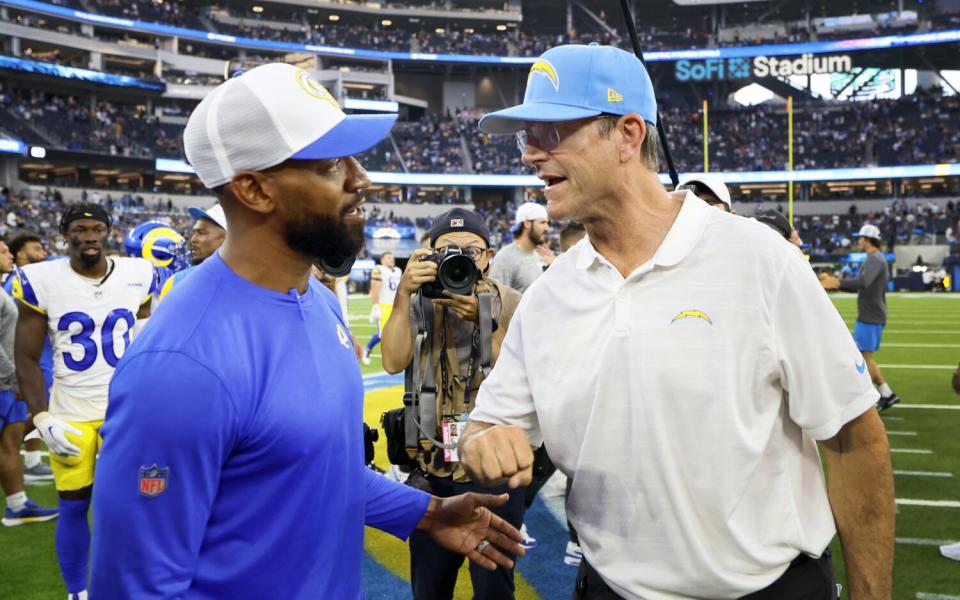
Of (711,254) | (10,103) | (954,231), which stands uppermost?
(10,103)

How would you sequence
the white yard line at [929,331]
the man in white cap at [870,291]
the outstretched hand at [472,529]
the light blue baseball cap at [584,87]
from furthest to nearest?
the white yard line at [929,331], the man in white cap at [870,291], the outstretched hand at [472,529], the light blue baseball cap at [584,87]

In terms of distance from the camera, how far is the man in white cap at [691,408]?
184 centimetres

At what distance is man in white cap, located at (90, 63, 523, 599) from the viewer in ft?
5.15

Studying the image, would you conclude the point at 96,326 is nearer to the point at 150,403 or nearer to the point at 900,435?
the point at 150,403

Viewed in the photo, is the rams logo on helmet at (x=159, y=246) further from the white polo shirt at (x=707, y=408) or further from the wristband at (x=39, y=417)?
the white polo shirt at (x=707, y=408)

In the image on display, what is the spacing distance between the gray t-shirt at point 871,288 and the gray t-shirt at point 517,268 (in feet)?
17.2

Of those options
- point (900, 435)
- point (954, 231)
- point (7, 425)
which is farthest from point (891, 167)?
point (7, 425)

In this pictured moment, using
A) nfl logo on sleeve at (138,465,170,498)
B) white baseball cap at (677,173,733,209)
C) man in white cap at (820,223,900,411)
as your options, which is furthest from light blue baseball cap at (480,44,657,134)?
man in white cap at (820,223,900,411)

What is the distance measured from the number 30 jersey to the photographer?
7.24 feet

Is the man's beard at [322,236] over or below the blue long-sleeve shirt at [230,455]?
over

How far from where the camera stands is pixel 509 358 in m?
2.19

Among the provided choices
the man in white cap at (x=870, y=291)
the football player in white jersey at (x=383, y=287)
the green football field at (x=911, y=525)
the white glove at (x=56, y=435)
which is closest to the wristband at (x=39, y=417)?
the white glove at (x=56, y=435)

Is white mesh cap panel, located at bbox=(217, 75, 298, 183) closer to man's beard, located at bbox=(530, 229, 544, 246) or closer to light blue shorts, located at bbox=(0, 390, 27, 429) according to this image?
man's beard, located at bbox=(530, 229, 544, 246)

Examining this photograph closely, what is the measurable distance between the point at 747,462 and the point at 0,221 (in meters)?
41.8
